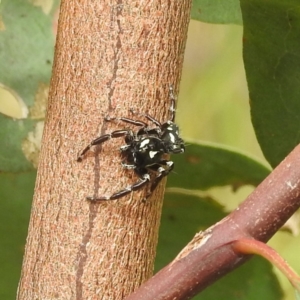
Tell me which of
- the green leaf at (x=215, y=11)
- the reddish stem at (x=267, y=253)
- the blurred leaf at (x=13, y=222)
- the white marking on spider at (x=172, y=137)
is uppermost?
the green leaf at (x=215, y=11)

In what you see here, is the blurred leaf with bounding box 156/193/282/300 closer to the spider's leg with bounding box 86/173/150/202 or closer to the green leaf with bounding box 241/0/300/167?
the green leaf with bounding box 241/0/300/167

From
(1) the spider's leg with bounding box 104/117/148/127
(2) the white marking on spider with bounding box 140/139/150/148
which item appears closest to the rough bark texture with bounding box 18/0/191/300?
(1) the spider's leg with bounding box 104/117/148/127

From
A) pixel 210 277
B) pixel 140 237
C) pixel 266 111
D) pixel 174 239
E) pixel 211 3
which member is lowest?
pixel 210 277

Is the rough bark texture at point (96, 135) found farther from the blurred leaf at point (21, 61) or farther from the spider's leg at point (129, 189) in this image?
the blurred leaf at point (21, 61)

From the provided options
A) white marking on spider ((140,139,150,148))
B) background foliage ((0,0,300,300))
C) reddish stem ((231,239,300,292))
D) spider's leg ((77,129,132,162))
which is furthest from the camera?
background foliage ((0,0,300,300))

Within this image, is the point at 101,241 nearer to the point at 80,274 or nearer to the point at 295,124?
the point at 80,274

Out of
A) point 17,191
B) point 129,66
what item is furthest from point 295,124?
point 17,191

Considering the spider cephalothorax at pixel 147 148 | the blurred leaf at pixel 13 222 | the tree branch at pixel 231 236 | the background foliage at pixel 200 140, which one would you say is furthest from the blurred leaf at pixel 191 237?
the tree branch at pixel 231 236
